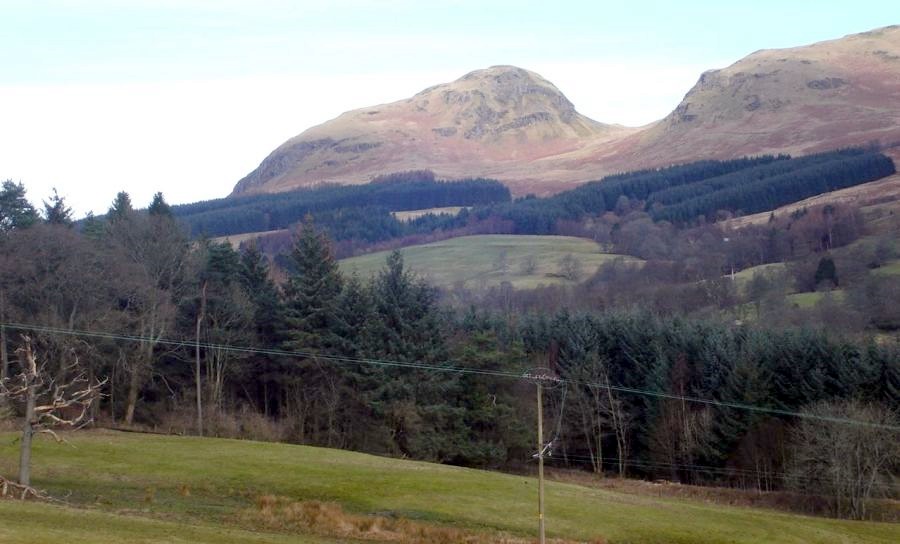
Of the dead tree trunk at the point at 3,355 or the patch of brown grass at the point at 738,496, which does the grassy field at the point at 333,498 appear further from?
the patch of brown grass at the point at 738,496

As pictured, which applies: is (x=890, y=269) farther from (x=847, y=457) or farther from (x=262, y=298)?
(x=262, y=298)

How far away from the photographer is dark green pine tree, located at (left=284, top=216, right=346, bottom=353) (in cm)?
7031

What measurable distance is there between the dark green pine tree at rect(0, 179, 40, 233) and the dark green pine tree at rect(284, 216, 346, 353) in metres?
21.9

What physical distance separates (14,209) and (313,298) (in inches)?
1031

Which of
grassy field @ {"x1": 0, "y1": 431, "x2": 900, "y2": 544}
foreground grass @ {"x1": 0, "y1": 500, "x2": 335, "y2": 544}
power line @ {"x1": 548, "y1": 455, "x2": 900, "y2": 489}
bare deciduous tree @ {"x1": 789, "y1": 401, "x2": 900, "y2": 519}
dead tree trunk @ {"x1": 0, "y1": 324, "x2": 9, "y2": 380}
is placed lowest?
power line @ {"x1": 548, "y1": 455, "x2": 900, "y2": 489}

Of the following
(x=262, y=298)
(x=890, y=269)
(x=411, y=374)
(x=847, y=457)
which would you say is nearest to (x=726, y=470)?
(x=847, y=457)

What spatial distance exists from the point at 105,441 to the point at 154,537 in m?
25.6

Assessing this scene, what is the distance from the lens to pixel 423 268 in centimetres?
19288

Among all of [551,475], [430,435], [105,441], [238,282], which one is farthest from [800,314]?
[105,441]

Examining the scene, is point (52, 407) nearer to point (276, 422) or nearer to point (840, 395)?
point (276, 422)

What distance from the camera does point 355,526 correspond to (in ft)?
119

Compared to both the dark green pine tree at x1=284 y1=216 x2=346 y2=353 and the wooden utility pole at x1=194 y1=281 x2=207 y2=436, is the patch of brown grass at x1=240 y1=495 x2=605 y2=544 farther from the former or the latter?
the dark green pine tree at x1=284 y1=216 x2=346 y2=353

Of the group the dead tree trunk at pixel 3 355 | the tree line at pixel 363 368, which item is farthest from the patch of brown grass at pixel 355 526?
the dead tree trunk at pixel 3 355

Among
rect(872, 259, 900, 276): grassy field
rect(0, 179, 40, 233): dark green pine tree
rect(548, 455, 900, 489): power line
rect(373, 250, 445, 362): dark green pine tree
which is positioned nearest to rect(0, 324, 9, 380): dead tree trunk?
rect(0, 179, 40, 233): dark green pine tree
